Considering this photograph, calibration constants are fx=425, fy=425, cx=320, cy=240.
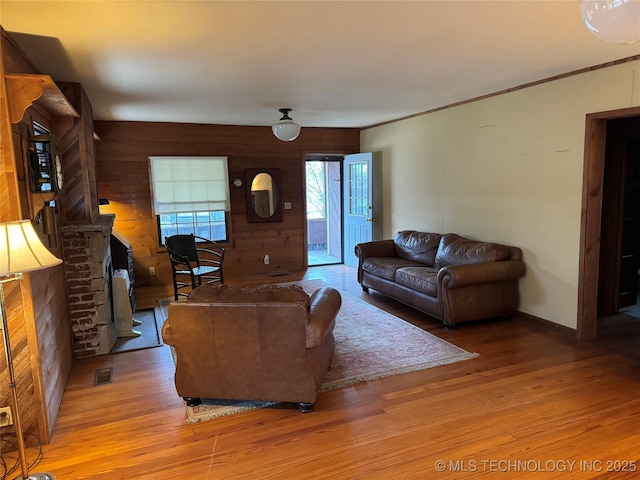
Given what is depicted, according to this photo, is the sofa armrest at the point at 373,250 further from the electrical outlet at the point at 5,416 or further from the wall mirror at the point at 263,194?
the electrical outlet at the point at 5,416

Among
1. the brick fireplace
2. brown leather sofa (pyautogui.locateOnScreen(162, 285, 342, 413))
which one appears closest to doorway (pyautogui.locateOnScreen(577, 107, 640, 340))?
brown leather sofa (pyautogui.locateOnScreen(162, 285, 342, 413))

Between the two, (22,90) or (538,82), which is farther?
(538,82)

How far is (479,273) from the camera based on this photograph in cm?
418

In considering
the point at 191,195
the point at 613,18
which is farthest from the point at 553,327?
the point at 191,195

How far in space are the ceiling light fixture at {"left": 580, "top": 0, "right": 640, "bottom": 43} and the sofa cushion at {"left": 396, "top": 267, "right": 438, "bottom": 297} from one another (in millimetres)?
2963

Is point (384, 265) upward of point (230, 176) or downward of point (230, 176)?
downward

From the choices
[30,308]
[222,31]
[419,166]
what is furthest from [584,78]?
[30,308]

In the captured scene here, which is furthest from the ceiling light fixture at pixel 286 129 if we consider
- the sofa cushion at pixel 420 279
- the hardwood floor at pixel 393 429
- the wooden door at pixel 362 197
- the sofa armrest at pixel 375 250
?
the hardwood floor at pixel 393 429

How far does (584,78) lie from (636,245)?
2.33 m

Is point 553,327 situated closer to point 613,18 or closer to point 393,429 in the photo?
point 393,429

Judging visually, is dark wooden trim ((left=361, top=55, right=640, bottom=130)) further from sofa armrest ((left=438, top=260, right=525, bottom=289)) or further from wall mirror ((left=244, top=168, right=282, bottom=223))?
wall mirror ((left=244, top=168, right=282, bottom=223))

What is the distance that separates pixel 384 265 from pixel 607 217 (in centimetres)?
244

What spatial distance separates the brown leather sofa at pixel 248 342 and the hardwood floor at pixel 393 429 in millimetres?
202

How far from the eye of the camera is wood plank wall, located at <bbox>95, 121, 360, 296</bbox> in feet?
19.8
